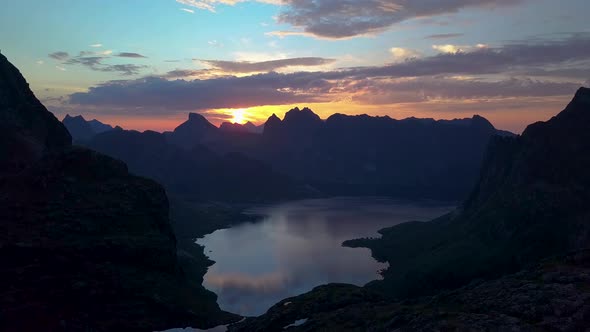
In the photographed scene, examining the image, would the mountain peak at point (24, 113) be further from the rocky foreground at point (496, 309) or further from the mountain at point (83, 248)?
the rocky foreground at point (496, 309)

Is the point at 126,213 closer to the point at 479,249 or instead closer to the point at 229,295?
the point at 229,295

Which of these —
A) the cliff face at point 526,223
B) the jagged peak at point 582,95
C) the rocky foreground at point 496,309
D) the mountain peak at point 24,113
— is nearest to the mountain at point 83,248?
the mountain peak at point 24,113

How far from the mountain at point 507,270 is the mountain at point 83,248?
27.5 meters

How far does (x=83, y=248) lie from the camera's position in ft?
384

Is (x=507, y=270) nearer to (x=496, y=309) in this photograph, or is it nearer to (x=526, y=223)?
(x=526, y=223)

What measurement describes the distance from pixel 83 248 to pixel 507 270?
12625cm

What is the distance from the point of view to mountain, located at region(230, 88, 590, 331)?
5094 centimetres

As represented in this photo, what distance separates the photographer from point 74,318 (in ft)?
324

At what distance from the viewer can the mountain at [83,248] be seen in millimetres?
101500

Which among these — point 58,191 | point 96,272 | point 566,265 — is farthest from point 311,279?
point 566,265

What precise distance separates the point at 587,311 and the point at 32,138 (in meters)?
178

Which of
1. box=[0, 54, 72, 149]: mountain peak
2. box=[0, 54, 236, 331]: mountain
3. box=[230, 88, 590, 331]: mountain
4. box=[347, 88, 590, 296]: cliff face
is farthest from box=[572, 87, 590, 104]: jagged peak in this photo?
box=[0, 54, 72, 149]: mountain peak

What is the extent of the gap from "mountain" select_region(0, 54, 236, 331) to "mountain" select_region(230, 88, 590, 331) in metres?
27.5

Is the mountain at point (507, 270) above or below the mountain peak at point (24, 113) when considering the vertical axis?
below
